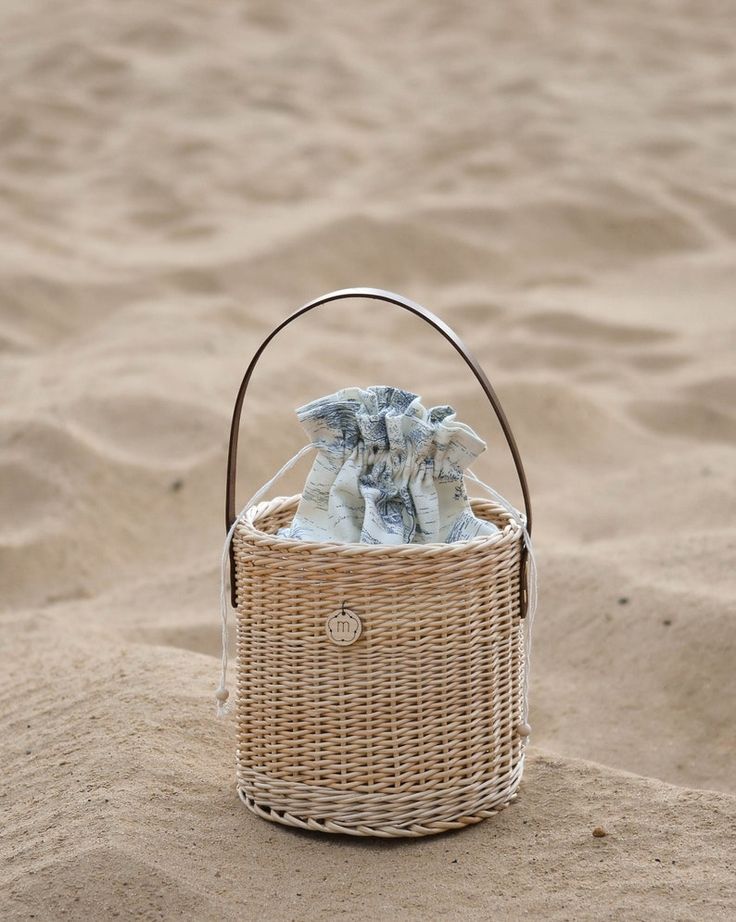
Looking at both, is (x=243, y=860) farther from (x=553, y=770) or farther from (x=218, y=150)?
(x=218, y=150)

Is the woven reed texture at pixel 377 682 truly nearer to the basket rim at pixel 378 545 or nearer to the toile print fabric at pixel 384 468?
the basket rim at pixel 378 545

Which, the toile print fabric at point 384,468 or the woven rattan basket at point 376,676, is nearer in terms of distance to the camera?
the woven rattan basket at point 376,676

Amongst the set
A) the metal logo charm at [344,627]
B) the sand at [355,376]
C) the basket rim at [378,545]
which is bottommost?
the sand at [355,376]

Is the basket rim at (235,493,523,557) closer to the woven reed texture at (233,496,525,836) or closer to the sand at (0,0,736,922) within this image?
the woven reed texture at (233,496,525,836)

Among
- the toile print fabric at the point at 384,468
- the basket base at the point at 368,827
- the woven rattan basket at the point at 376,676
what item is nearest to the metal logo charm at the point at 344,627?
the woven rattan basket at the point at 376,676

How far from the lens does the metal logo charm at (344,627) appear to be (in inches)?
59.4

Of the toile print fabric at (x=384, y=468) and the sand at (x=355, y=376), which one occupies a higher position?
the toile print fabric at (x=384, y=468)

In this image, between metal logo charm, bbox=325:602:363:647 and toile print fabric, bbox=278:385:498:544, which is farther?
toile print fabric, bbox=278:385:498:544

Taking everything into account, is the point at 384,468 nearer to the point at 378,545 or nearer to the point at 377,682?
the point at 378,545

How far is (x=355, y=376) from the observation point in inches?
146

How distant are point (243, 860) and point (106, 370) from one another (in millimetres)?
2295

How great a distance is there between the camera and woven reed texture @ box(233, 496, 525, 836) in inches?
59.8

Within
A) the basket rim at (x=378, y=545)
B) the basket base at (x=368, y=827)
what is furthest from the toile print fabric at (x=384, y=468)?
the basket base at (x=368, y=827)

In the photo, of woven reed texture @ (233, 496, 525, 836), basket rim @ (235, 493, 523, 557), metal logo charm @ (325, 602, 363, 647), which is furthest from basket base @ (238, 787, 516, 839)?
basket rim @ (235, 493, 523, 557)
